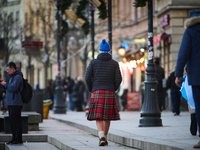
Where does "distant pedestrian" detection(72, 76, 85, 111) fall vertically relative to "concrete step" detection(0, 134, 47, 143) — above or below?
above

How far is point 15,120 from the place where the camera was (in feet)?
40.4

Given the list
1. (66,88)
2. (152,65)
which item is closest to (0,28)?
(66,88)

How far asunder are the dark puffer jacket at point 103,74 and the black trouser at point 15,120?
69.5 inches

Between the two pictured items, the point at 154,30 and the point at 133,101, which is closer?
the point at 133,101

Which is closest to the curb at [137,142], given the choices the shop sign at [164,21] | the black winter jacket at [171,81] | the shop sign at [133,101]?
the black winter jacket at [171,81]

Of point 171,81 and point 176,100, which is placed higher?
point 171,81

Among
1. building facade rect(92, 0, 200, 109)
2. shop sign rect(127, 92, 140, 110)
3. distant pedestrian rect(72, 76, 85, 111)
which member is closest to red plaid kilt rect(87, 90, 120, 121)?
building facade rect(92, 0, 200, 109)

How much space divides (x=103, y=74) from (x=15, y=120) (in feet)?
7.35

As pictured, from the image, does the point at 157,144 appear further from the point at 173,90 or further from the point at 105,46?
the point at 173,90

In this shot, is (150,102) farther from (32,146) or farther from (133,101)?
(133,101)

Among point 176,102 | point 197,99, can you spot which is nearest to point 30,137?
point 197,99

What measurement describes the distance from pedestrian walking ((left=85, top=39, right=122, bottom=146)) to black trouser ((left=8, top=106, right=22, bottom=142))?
5.79ft

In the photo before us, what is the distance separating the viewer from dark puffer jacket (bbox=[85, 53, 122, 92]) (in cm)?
1112

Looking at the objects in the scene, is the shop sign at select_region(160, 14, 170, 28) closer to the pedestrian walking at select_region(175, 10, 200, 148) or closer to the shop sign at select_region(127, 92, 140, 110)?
the shop sign at select_region(127, 92, 140, 110)
